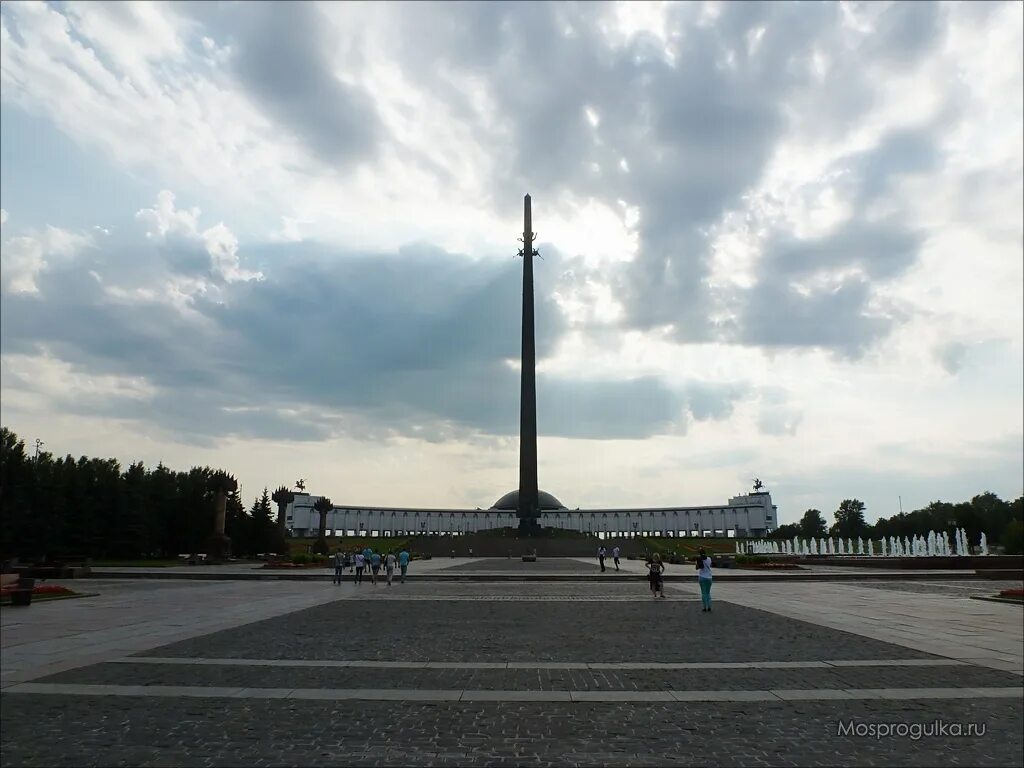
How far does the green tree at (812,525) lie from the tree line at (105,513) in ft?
351

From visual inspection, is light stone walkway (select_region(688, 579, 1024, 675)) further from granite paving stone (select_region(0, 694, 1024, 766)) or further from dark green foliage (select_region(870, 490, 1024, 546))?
dark green foliage (select_region(870, 490, 1024, 546))

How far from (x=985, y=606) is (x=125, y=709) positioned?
74.4ft

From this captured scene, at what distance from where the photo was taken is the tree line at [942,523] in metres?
87.4

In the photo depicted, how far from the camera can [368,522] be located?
16812 centimetres

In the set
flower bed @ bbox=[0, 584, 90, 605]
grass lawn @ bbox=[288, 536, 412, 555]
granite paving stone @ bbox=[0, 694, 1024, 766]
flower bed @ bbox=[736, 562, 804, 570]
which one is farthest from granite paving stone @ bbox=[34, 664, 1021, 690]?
grass lawn @ bbox=[288, 536, 412, 555]

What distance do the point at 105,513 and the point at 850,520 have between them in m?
127

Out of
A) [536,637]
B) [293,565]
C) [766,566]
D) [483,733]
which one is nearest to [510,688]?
[483,733]

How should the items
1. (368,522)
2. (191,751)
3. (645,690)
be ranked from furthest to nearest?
(368,522), (645,690), (191,751)

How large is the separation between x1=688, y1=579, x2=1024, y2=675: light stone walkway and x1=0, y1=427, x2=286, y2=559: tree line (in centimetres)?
5451

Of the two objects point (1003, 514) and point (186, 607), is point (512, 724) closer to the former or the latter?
point (186, 607)

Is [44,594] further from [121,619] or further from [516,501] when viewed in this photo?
[516,501]

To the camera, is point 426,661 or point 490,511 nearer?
point 426,661

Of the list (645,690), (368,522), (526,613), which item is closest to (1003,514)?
(526,613)

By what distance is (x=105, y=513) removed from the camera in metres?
62.9
